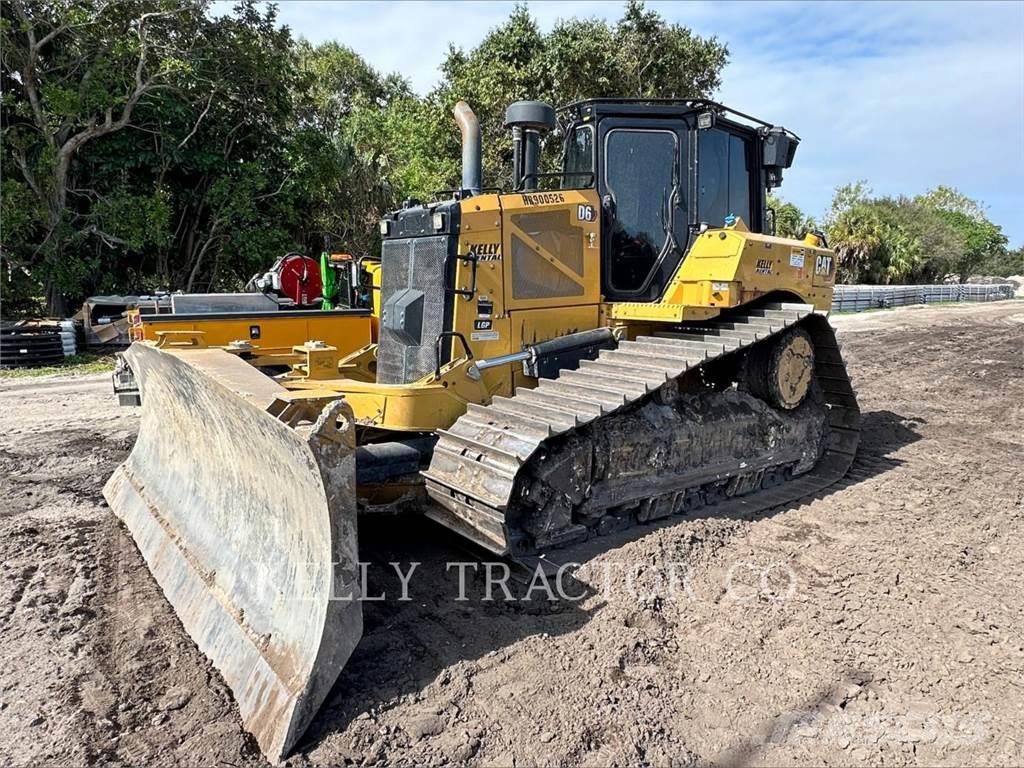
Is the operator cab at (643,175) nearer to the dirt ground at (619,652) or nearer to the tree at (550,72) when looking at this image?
the dirt ground at (619,652)

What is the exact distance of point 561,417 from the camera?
435 centimetres

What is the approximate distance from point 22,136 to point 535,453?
1530 centimetres

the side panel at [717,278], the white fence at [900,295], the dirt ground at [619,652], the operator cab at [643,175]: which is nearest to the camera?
the dirt ground at [619,652]

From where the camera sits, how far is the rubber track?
411 centimetres

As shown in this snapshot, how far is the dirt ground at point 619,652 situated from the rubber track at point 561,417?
1.14 ft

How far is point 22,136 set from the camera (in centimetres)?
1475

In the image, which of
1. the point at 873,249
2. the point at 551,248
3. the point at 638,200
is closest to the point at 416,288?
the point at 551,248

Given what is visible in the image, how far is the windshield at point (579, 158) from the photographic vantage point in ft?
18.2

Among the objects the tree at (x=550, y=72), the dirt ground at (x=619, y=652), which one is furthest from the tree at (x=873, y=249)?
the dirt ground at (x=619, y=652)

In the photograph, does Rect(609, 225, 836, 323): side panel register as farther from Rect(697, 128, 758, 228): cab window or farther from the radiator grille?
the radiator grille

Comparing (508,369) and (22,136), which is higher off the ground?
(22,136)

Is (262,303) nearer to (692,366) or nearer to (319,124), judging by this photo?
(692,366)

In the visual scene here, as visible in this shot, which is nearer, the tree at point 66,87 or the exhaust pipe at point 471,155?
the exhaust pipe at point 471,155

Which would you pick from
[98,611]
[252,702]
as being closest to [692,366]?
[252,702]
